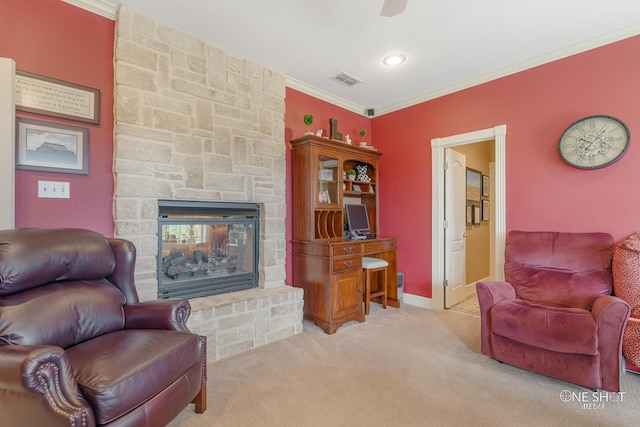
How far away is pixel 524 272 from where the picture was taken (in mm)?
2588

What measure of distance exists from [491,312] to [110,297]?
103 inches

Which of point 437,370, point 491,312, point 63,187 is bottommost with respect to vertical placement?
point 437,370

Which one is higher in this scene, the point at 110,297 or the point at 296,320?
the point at 110,297

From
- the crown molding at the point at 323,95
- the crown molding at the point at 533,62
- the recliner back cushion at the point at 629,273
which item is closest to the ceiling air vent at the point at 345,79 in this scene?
the crown molding at the point at 323,95

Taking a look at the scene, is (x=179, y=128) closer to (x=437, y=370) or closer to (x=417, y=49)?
(x=417, y=49)

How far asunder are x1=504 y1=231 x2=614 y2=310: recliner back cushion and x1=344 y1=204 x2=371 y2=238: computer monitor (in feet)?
5.21

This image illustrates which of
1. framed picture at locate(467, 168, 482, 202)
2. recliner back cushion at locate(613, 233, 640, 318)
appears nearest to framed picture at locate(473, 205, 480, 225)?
framed picture at locate(467, 168, 482, 202)

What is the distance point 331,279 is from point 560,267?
6.41 ft

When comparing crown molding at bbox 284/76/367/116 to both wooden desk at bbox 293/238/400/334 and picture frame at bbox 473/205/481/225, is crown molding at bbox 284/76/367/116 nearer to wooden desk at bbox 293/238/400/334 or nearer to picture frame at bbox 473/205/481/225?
wooden desk at bbox 293/238/400/334

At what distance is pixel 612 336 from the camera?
1.83 metres

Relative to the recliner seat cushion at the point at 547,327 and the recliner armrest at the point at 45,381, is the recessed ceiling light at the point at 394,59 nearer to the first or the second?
the recliner seat cushion at the point at 547,327

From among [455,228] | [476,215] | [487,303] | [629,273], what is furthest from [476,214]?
[487,303]

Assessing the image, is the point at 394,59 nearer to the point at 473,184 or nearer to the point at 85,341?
the point at 473,184

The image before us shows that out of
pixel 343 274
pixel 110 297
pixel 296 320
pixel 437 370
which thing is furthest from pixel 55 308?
pixel 437 370
